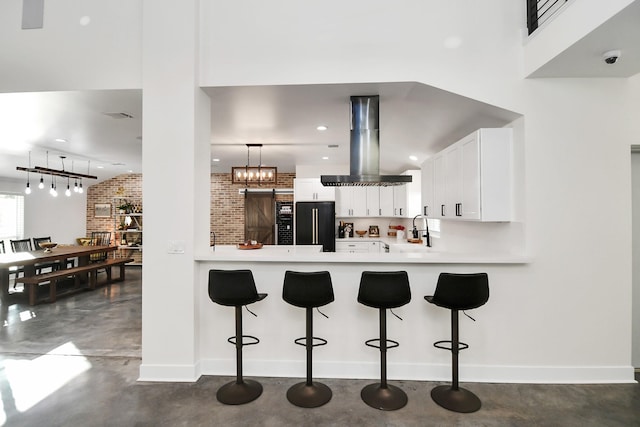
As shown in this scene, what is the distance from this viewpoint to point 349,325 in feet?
9.14

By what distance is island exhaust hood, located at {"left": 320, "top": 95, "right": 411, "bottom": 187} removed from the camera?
3.06 meters

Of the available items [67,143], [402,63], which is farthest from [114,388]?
Result: [67,143]

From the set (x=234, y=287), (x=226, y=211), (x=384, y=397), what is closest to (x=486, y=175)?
(x=384, y=397)

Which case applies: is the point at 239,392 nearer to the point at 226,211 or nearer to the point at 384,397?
the point at 384,397

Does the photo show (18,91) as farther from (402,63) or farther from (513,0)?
(513,0)

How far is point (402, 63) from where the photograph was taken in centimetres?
271

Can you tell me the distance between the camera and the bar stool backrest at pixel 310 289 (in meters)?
2.39

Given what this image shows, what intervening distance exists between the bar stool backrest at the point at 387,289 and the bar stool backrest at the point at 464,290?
29 centimetres

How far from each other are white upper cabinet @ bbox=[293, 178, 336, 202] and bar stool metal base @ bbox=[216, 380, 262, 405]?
4.33 meters

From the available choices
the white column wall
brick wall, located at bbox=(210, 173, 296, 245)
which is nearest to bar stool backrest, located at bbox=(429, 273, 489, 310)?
the white column wall

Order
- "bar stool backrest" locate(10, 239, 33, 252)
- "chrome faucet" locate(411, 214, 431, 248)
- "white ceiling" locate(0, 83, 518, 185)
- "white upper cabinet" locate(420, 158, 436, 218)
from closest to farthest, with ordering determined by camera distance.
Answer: "white ceiling" locate(0, 83, 518, 185) < "white upper cabinet" locate(420, 158, 436, 218) < "chrome faucet" locate(411, 214, 431, 248) < "bar stool backrest" locate(10, 239, 33, 252)

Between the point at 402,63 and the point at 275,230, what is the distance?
4.91 metres

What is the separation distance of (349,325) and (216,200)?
620 cm

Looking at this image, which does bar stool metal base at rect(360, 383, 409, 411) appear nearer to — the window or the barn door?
the barn door
